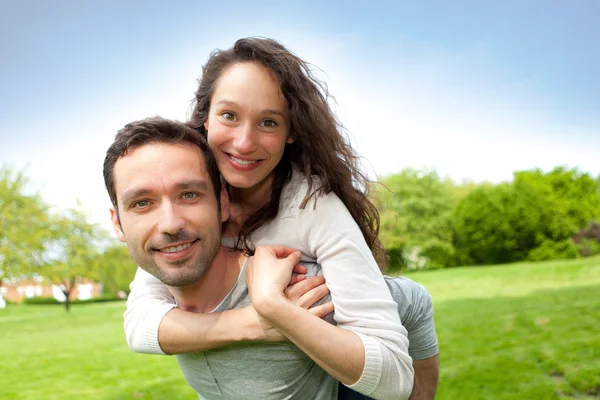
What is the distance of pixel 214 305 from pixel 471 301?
16.0 meters

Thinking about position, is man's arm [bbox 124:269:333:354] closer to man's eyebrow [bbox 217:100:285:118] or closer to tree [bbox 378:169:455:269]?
man's eyebrow [bbox 217:100:285:118]

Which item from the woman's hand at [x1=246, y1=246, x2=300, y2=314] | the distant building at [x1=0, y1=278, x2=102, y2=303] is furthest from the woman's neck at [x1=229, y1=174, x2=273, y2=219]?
the distant building at [x1=0, y1=278, x2=102, y2=303]

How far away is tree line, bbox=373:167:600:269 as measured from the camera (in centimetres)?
4194

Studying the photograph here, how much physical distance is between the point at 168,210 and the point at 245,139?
49 centimetres

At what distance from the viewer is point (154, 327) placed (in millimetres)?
2480

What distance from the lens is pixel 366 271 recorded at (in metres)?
2.28

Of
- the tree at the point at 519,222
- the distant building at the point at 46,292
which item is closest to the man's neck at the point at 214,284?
the distant building at the point at 46,292

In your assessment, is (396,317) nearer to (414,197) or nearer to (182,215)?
(182,215)

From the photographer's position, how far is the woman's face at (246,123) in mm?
2525

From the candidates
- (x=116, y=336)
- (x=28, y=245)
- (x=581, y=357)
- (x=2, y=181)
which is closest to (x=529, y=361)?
(x=581, y=357)

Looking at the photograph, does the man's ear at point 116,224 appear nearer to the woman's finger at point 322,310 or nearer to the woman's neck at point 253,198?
the woman's neck at point 253,198

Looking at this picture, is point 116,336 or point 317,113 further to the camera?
point 116,336

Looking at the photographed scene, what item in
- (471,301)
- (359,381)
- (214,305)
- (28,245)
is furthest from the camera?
(28,245)

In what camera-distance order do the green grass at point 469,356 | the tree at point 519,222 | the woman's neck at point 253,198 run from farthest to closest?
the tree at point 519,222 → the green grass at point 469,356 → the woman's neck at point 253,198
